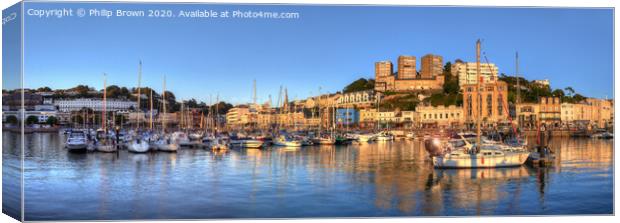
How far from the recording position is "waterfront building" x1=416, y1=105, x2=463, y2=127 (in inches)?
718

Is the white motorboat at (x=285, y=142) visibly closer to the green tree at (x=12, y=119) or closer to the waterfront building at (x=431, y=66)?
the waterfront building at (x=431, y=66)

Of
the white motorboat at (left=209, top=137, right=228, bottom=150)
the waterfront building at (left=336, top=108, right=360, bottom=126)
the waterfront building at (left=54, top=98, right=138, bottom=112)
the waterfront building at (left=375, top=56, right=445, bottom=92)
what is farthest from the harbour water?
the white motorboat at (left=209, top=137, right=228, bottom=150)

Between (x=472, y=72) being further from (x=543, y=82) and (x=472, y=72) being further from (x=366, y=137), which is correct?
(x=366, y=137)

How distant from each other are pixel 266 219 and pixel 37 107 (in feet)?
14.6

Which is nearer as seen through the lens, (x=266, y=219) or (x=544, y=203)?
(x=266, y=219)

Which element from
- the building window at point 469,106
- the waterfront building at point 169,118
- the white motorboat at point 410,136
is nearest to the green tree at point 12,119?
the waterfront building at point 169,118

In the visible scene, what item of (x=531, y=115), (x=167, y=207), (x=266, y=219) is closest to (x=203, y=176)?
(x=167, y=207)

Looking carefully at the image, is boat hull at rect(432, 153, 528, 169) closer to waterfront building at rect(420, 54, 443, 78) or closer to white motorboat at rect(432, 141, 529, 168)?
white motorboat at rect(432, 141, 529, 168)

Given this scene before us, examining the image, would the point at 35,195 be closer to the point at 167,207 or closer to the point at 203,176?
the point at 167,207

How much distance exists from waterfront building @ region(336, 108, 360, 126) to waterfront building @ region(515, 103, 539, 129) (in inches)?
199

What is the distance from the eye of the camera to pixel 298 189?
11781mm

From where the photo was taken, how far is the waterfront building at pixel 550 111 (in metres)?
16.0

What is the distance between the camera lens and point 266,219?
9.05 meters

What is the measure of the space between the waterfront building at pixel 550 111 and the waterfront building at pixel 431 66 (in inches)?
136
